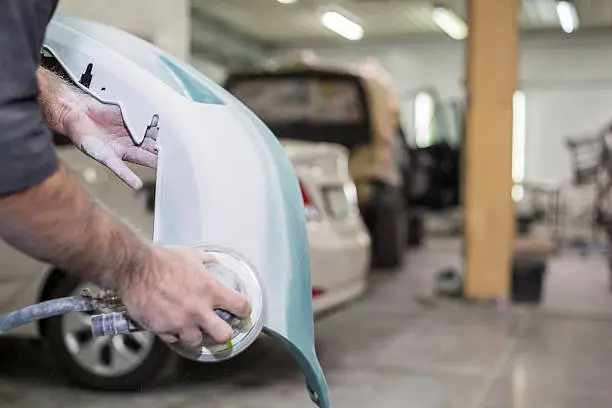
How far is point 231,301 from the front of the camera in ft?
3.68

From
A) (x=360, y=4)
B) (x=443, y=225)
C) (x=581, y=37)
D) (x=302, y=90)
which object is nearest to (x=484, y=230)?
(x=302, y=90)

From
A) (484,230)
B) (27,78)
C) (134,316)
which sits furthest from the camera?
(484,230)

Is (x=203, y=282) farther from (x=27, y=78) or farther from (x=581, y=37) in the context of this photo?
(x=581, y=37)

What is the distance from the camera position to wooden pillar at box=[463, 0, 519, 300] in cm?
635

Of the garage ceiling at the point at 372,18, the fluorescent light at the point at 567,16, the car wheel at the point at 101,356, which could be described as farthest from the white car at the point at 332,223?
the fluorescent light at the point at 567,16

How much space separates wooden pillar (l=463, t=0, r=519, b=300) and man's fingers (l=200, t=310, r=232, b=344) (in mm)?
5493

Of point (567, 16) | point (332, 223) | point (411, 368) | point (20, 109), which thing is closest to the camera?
point (20, 109)

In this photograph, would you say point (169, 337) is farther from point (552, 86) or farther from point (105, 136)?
point (552, 86)

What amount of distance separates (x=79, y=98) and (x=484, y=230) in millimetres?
5499

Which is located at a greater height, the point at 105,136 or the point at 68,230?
the point at 105,136

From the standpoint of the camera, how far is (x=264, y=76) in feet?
22.0

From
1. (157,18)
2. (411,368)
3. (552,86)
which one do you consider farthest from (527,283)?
(552,86)

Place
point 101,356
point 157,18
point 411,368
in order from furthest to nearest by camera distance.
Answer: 1. point 157,18
2. point 411,368
3. point 101,356

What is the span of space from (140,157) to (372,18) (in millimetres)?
14869
